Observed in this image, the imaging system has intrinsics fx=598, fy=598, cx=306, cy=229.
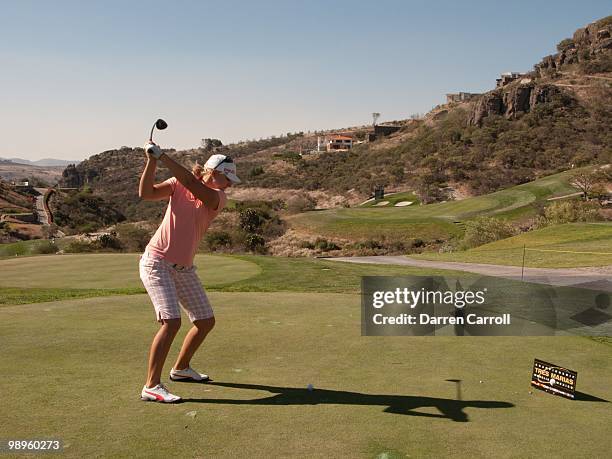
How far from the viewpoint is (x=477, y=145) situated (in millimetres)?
102938

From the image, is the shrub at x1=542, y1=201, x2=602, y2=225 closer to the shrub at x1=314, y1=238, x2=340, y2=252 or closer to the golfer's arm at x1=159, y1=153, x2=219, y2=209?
the shrub at x1=314, y1=238, x2=340, y2=252

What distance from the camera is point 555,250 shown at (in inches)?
1040

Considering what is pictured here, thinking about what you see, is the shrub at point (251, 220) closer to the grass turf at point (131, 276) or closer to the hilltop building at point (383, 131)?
the grass turf at point (131, 276)

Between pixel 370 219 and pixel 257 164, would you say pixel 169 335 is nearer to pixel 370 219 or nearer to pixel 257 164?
pixel 370 219

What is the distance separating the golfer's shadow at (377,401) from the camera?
215 inches

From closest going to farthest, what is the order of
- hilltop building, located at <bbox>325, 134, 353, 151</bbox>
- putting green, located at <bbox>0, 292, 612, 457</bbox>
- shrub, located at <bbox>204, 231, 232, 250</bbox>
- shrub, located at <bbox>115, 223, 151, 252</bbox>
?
putting green, located at <bbox>0, 292, 612, 457</bbox>
shrub, located at <bbox>115, 223, 151, 252</bbox>
shrub, located at <bbox>204, 231, 232, 250</bbox>
hilltop building, located at <bbox>325, 134, 353, 151</bbox>

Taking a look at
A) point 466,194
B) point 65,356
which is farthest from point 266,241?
point 65,356

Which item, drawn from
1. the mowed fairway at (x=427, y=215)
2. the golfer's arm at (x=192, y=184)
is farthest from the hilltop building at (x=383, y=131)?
the golfer's arm at (x=192, y=184)

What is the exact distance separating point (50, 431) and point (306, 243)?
5899cm

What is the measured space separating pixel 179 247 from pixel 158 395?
1.53 meters

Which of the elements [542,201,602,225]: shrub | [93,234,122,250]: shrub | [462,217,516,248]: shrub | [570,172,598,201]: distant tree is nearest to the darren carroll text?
[462,217,516,248]: shrub

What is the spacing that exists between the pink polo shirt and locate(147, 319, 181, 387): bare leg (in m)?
0.66

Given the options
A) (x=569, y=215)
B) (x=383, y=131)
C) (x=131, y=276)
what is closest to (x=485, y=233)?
(x=569, y=215)

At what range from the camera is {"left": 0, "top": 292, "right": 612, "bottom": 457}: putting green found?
4.53m
